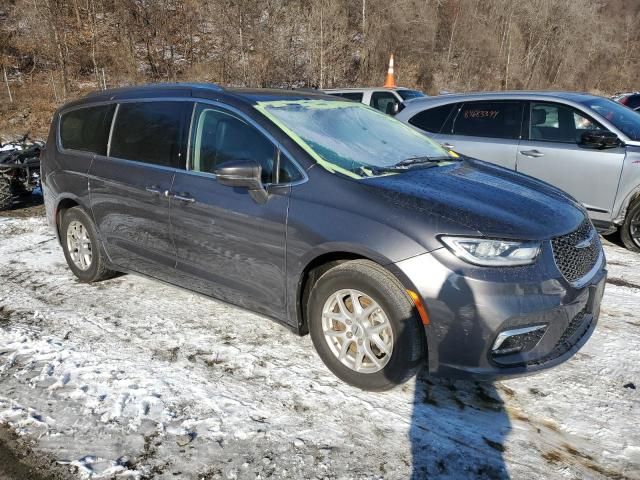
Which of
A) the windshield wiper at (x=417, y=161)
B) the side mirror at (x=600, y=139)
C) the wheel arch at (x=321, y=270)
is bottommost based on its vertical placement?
the wheel arch at (x=321, y=270)

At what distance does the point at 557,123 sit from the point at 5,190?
284 inches

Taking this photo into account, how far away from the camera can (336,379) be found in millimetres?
3047

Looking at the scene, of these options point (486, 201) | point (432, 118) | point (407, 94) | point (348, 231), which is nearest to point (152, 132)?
point (348, 231)

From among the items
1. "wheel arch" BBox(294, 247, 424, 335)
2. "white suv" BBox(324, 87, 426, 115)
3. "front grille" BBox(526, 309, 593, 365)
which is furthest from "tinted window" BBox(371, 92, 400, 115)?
"front grille" BBox(526, 309, 593, 365)

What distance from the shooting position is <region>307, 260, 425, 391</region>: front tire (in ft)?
8.68

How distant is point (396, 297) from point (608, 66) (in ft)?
141

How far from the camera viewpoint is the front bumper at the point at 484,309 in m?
2.48

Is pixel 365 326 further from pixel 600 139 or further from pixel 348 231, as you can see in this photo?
pixel 600 139

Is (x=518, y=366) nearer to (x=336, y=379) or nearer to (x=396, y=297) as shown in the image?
(x=396, y=297)

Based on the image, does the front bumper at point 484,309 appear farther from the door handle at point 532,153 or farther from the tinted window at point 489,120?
the tinted window at point 489,120

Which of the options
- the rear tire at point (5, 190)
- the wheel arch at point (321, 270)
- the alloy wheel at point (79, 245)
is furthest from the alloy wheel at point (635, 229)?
the rear tire at point (5, 190)

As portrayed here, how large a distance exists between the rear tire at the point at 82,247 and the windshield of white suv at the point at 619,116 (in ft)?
17.3

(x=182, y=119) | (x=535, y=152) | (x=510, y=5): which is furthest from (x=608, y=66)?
(x=182, y=119)

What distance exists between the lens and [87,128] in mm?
4352
